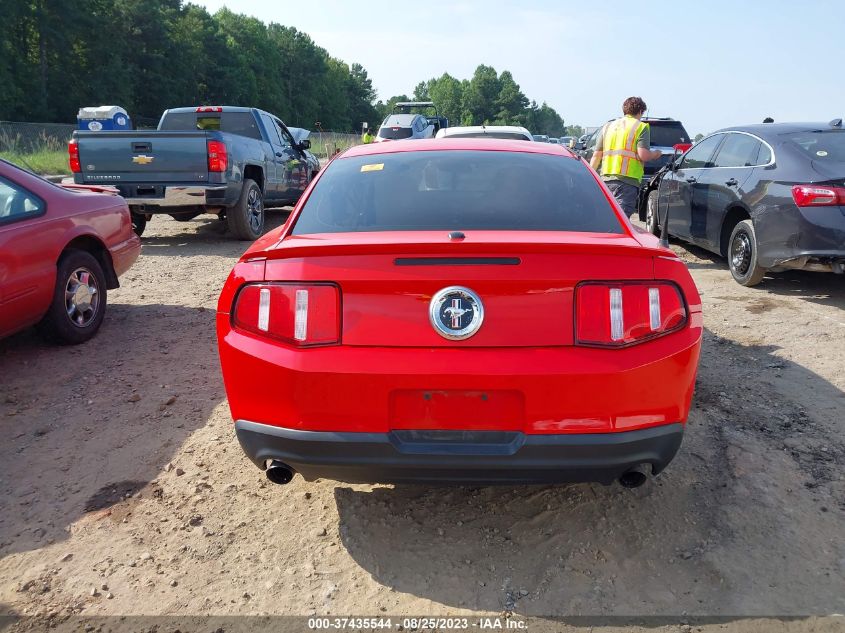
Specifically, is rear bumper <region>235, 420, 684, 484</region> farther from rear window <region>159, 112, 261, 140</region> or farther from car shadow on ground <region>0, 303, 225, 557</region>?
rear window <region>159, 112, 261, 140</region>

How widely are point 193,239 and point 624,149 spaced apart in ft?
21.3

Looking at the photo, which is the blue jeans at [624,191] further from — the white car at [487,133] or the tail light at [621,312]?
the tail light at [621,312]

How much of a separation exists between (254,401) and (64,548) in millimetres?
1106

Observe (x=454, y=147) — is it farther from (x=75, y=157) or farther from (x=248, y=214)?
(x=75, y=157)

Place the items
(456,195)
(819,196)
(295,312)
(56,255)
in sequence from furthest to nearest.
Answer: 1. (819,196)
2. (56,255)
3. (456,195)
4. (295,312)

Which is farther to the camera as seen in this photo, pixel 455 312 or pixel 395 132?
pixel 395 132

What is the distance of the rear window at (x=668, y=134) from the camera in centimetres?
1452

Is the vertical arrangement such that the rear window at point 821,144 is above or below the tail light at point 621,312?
above

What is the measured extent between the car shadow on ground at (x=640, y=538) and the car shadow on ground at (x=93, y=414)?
1.21m

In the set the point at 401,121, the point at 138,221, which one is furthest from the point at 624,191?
the point at 401,121

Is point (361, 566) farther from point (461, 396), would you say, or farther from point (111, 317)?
point (111, 317)

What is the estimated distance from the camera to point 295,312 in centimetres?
252

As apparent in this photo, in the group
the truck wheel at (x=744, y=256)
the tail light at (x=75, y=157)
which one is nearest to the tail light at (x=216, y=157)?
the tail light at (x=75, y=157)

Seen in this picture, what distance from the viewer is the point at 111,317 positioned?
625 cm
